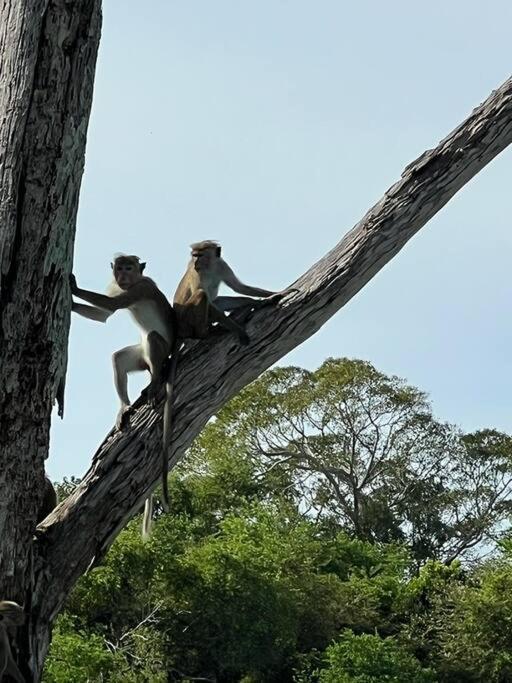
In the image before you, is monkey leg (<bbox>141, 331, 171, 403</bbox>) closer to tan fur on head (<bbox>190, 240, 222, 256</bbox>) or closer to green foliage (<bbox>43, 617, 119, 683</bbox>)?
tan fur on head (<bbox>190, 240, 222, 256</bbox>)

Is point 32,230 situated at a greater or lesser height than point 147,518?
greater

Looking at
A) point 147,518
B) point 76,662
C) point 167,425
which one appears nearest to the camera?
point 167,425

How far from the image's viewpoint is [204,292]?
23.2 ft

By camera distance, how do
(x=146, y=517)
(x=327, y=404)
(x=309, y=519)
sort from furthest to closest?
(x=327, y=404) < (x=309, y=519) < (x=146, y=517)

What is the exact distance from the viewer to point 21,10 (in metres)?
4.68

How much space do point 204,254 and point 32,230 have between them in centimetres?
320

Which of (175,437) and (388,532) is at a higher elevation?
(388,532)

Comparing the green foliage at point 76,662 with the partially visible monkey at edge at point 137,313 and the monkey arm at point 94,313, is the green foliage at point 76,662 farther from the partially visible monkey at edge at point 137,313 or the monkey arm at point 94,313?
the monkey arm at point 94,313

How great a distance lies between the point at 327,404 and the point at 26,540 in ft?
126

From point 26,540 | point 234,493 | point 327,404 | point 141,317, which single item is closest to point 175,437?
point 26,540

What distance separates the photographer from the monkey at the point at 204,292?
266 inches

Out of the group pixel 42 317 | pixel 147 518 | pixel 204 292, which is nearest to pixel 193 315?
pixel 204 292

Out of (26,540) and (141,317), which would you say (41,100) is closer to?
(26,540)

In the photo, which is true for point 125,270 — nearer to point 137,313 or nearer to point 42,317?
point 137,313
